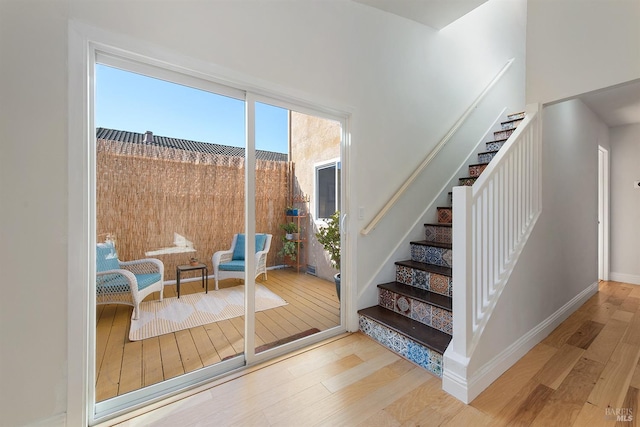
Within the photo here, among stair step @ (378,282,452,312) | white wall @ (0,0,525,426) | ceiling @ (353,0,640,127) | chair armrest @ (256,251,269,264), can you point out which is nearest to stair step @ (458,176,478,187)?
white wall @ (0,0,525,426)

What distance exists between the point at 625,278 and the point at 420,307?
14.0ft

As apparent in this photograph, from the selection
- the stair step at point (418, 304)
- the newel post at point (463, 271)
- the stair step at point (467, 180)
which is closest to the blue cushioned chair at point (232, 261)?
the stair step at point (418, 304)

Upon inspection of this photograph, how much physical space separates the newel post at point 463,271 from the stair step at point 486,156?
2.30 m

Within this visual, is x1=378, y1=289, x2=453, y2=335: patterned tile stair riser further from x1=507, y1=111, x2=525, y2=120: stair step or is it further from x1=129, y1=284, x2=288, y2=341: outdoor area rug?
x1=507, y1=111, x2=525, y2=120: stair step

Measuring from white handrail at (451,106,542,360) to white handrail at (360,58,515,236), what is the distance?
0.89 metres

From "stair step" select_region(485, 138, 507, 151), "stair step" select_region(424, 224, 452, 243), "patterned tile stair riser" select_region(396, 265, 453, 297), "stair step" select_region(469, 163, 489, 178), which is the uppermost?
"stair step" select_region(485, 138, 507, 151)

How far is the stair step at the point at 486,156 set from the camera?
3511mm

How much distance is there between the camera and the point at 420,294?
7.78 feet

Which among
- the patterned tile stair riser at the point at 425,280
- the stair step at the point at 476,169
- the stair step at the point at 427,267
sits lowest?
the patterned tile stair riser at the point at 425,280

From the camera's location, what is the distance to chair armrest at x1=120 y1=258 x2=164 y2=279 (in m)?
1.69

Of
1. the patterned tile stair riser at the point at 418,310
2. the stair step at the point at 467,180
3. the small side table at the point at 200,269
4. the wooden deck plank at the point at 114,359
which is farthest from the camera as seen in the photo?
the stair step at the point at 467,180

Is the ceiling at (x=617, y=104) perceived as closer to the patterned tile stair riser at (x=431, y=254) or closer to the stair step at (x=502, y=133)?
the stair step at (x=502, y=133)

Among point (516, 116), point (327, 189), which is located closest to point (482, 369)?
point (327, 189)

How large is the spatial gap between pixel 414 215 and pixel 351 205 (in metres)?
0.94
